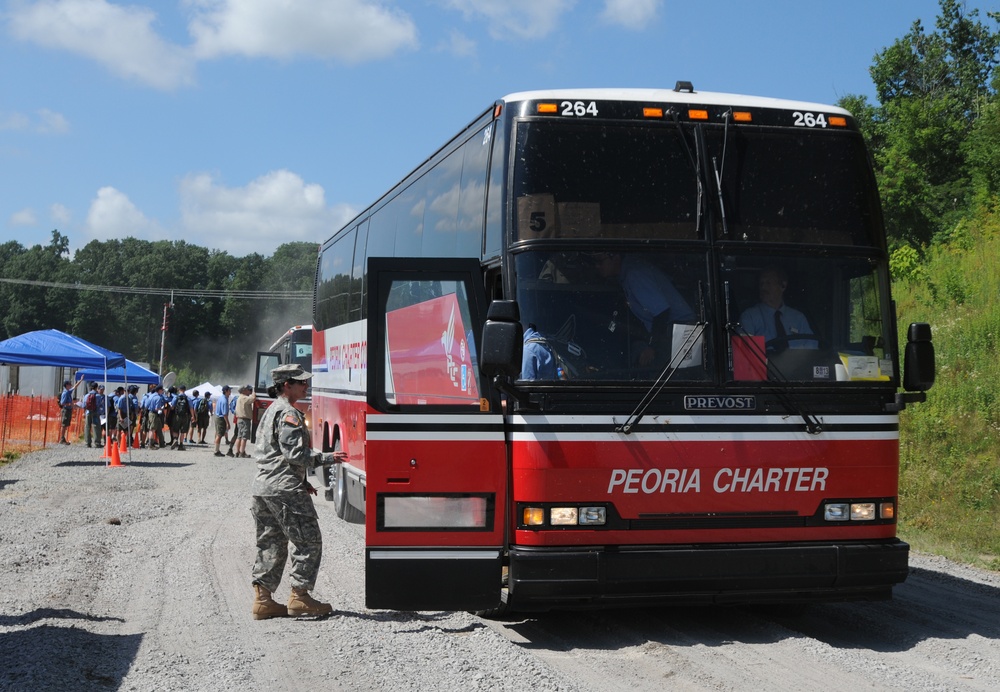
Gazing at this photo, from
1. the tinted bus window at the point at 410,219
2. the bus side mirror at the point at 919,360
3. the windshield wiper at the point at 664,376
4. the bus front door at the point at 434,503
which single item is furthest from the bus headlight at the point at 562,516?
the tinted bus window at the point at 410,219

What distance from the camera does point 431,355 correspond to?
303 inches

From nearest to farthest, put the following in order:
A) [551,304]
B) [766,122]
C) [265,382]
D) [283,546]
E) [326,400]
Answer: [551,304]
[766,122]
[283,546]
[326,400]
[265,382]

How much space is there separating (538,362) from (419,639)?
1980 mm

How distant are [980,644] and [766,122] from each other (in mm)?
3783

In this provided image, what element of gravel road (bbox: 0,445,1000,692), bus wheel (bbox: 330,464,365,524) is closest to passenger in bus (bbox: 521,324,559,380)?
gravel road (bbox: 0,445,1000,692)

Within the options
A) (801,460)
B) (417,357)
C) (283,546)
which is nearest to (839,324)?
(801,460)

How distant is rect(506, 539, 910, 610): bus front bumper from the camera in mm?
6844

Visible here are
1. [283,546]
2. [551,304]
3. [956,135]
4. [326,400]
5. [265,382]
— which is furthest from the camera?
[265,382]

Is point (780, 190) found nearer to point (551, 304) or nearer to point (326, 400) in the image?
point (551, 304)

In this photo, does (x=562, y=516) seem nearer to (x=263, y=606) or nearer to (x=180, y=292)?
(x=263, y=606)

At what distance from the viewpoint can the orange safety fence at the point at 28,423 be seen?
31.7 m

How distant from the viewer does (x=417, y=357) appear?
761cm

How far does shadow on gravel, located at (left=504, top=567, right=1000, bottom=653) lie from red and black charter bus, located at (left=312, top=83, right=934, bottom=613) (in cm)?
36

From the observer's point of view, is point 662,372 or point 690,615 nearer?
point 662,372
